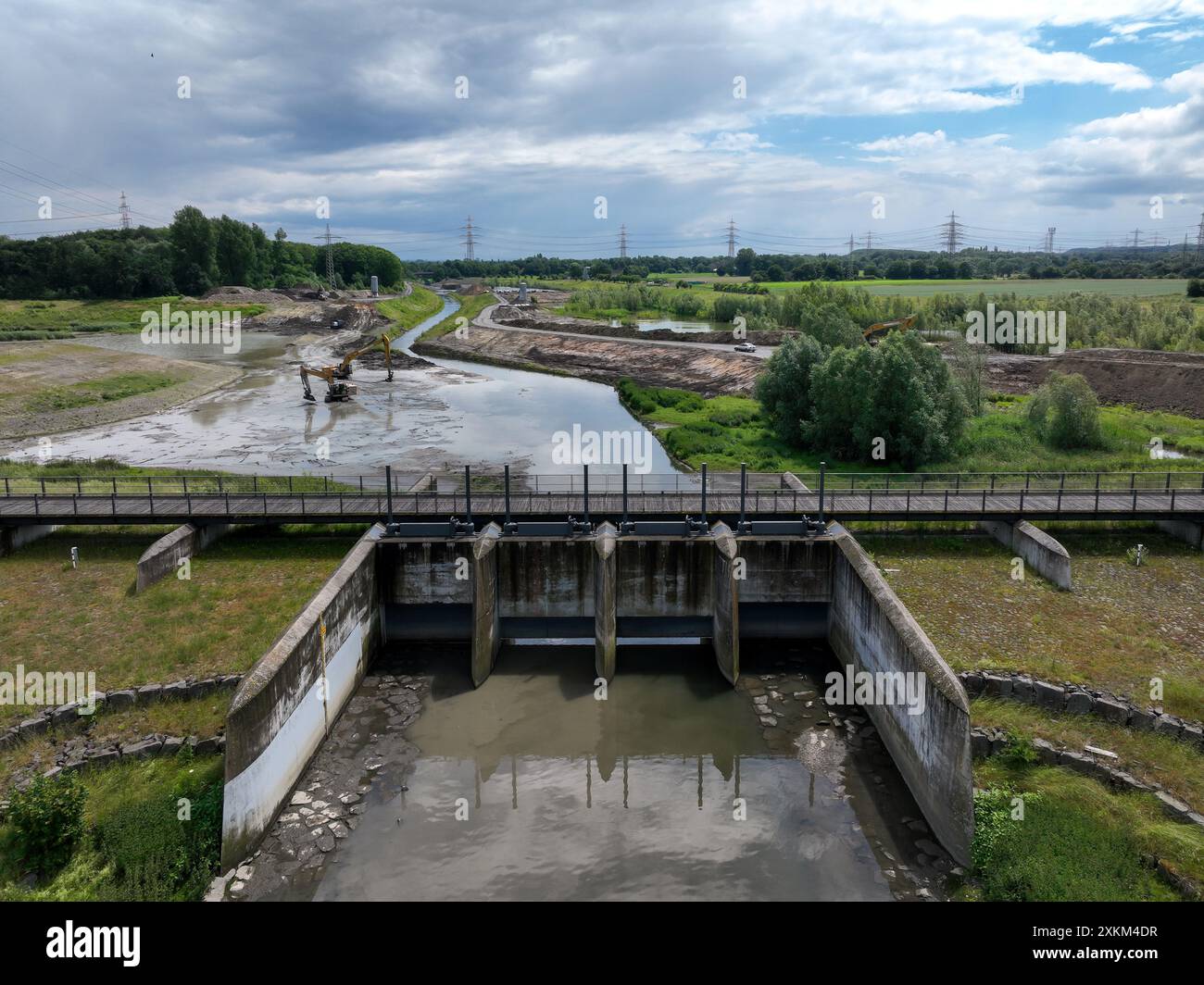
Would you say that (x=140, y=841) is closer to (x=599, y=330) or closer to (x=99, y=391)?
(x=99, y=391)

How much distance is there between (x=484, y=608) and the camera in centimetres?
2798

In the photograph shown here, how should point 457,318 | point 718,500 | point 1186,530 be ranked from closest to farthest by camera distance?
point 1186,530
point 718,500
point 457,318

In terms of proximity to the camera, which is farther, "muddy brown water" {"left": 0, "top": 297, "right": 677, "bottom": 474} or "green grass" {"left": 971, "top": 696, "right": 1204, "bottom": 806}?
"muddy brown water" {"left": 0, "top": 297, "right": 677, "bottom": 474}

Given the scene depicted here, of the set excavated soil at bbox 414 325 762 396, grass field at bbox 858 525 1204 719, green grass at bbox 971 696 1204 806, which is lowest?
green grass at bbox 971 696 1204 806

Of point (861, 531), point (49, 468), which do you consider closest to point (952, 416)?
point (861, 531)

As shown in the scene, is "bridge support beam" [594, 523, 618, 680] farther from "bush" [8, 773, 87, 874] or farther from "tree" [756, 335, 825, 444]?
"tree" [756, 335, 825, 444]

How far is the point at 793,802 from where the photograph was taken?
21.3 meters

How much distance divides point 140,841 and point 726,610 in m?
17.4

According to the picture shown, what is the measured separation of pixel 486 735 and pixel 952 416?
35.4m

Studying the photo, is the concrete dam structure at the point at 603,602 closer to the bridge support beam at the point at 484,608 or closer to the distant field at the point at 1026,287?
the bridge support beam at the point at 484,608

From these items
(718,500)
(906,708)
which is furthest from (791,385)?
(906,708)

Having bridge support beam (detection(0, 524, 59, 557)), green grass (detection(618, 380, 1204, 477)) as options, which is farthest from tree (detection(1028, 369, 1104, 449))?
bridge support beam (detection(0, 524, 59, 557))

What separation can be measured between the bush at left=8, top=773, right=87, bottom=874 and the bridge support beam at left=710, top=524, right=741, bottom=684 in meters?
18.0

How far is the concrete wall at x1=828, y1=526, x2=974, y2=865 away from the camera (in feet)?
61.1
